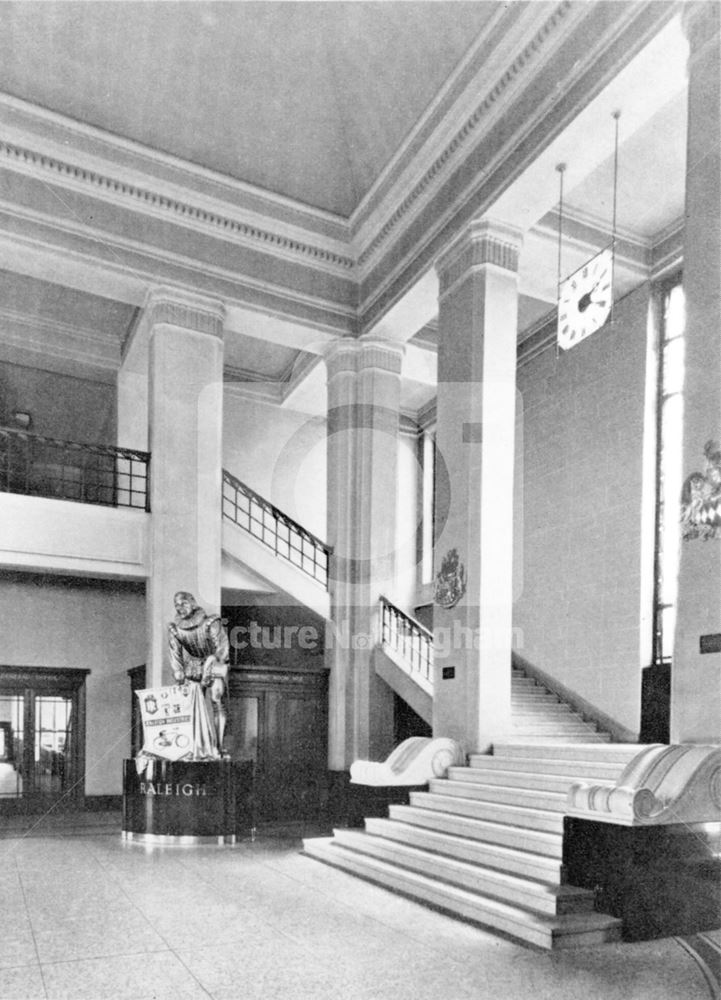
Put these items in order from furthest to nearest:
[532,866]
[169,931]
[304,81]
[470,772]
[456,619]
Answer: [304,81] < [456,619] < [470,772] < [532,866] < [169,931]

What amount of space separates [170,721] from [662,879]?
19.1 ft

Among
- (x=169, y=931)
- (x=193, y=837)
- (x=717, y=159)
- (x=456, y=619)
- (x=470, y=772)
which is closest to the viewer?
(x=169, y=931)

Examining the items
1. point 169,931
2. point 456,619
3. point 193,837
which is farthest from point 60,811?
point 169,931

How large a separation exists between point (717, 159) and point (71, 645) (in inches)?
440

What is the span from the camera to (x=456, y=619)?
31.6 feet

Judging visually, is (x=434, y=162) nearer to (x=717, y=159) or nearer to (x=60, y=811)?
(x=717, y=159)

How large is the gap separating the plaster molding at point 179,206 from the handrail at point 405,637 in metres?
4.98

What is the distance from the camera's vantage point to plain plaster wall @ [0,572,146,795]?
13.3 m

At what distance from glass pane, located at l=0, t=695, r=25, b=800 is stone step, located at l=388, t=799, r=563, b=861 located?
22.7 ft

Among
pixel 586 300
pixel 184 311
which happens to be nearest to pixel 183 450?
pixel 184 311

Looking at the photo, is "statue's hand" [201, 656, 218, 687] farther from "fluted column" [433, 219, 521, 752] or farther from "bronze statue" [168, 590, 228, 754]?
"fluted column" [433, 219, 521, 752]

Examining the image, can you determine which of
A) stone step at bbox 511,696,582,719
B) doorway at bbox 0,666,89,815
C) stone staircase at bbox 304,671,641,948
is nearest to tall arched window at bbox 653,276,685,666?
stone step at bbox 511,696,582,719

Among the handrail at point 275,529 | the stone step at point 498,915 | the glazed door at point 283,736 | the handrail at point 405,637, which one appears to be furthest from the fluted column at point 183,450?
the stone step at point 498,915

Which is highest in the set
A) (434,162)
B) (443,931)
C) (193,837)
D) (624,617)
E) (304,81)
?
(304,81)
